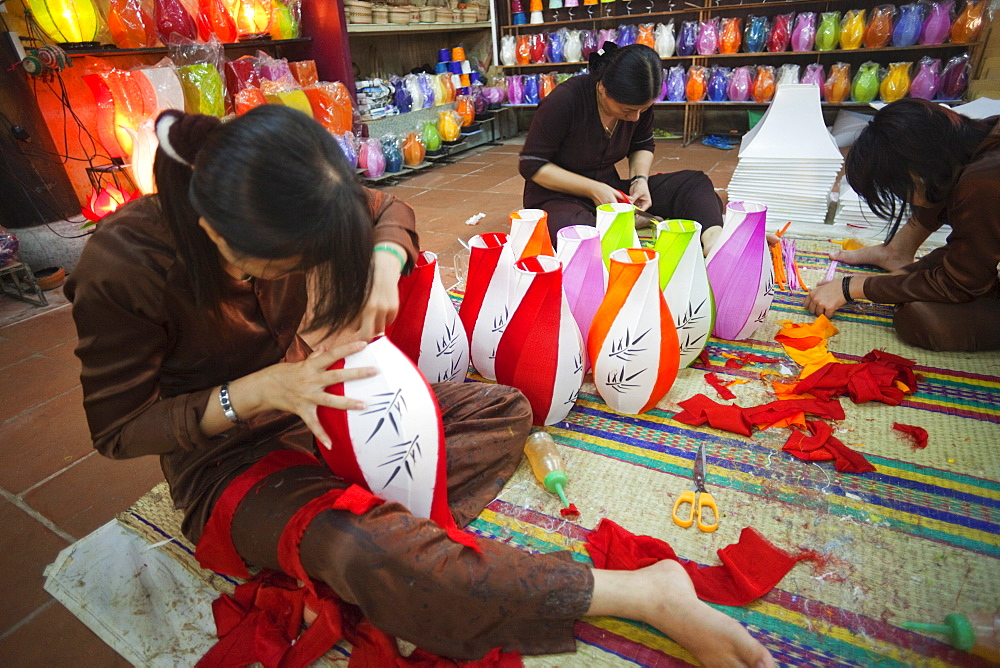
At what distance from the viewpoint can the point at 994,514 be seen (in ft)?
3.35

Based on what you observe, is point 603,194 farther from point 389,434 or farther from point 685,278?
point 389,434

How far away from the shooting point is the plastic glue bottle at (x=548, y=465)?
1091 millimetres

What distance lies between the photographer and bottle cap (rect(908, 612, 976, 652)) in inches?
31.0

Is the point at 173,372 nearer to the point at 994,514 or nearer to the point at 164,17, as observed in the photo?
the point at 994,514

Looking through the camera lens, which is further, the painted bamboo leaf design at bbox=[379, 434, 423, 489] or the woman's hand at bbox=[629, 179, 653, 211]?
the woman's hand at bbox=[629, 179, 653, 211]

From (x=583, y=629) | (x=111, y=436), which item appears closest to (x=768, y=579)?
(x=583, y=629)

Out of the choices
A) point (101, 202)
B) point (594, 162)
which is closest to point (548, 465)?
point (594, 162)

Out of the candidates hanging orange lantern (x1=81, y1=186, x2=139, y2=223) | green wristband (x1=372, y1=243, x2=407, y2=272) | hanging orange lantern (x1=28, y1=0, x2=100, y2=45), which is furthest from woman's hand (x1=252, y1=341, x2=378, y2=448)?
hanging orange lantern (x1=28, y1=0, x2=100, y2=45)

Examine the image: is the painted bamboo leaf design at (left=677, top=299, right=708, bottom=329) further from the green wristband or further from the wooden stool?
the wooden stool

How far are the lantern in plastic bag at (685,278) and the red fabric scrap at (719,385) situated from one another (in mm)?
136

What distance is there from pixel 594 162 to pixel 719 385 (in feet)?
3.93

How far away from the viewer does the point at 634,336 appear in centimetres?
Result: 119

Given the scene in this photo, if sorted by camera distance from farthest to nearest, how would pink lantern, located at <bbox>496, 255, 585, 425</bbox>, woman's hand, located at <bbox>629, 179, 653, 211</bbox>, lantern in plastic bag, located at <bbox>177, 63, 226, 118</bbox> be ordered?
lantern in plastic bag, located at <bbox>177, 63, 226, 118</bbox> < woman's hand, located at <bbox>629, 179, 653, 211</bbox> < pink lantern, located at <bbox>496, 255, 585, 425</bbox>

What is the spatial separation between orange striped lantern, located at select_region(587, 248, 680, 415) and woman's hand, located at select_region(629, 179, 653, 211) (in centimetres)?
98
